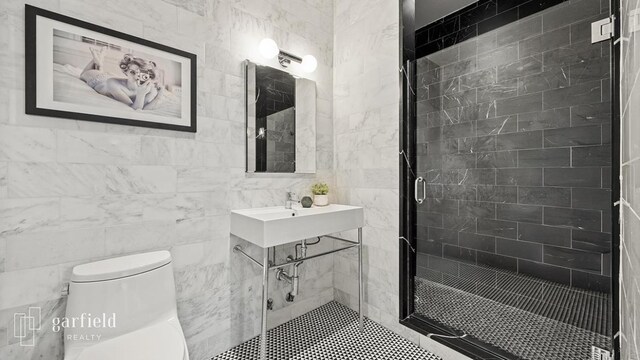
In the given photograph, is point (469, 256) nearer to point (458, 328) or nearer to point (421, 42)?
point (458, 328)

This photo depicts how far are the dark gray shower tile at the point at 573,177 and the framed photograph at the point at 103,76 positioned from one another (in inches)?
109

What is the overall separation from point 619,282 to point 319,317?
1802mm

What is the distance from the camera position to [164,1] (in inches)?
62.2

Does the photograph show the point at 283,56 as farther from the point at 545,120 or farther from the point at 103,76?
the point at 545,120

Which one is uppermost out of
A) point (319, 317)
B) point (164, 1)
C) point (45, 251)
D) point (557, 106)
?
point (164, 1)

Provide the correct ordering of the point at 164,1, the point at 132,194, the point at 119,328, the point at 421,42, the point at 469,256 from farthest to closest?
the point at 421,42
the point at 469,256
the point at 164,1
the point at 132,194
the point at 119,328

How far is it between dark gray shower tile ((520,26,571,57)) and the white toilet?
3179 mm

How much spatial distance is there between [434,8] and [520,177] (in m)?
1.83

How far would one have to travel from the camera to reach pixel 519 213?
2.48m

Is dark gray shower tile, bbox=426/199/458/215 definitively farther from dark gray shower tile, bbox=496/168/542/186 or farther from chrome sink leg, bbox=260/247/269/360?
chrome sink leg, bbox=260/247/269/360

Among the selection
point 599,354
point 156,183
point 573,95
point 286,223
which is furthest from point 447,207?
point 156,183

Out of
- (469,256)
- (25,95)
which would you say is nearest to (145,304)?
(25,95)

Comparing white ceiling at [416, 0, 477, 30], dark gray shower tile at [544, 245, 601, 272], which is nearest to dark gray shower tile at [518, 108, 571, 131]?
dark gray shower tile at [544, 245, 601, 272]

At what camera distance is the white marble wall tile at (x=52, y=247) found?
121 cm
